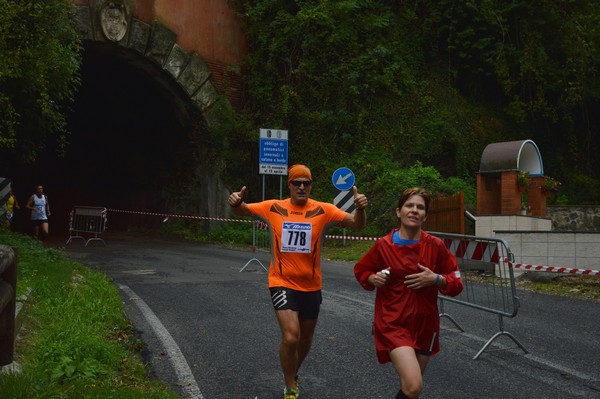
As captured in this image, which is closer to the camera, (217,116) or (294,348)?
(294,348)

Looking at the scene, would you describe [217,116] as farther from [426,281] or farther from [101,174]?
[426,281]

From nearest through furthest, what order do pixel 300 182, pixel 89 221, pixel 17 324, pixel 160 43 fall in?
pixel 300 182
pixel 17 324
pixel 89 221
pixel 160 43

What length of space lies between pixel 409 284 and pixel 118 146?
90.4 ft

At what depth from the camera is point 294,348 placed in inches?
191

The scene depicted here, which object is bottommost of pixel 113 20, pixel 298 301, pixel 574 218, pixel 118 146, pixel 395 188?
pixel 298 301

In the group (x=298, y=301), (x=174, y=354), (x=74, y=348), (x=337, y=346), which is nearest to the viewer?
(x=298, y=301)

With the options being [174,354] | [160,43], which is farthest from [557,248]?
[160,43]

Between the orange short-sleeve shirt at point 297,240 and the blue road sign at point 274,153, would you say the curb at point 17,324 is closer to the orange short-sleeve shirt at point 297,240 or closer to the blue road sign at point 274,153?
the orange short-sleeve shirt at point 297,240

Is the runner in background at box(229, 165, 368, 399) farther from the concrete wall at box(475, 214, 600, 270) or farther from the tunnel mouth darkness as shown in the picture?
the tunnel mouth darkness

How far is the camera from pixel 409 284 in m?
3.99

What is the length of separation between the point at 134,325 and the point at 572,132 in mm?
21427

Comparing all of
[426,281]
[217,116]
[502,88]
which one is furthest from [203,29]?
[426,281]

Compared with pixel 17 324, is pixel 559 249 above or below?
above

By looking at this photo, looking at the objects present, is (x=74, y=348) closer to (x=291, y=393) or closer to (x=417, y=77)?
(x=291, y=393)
